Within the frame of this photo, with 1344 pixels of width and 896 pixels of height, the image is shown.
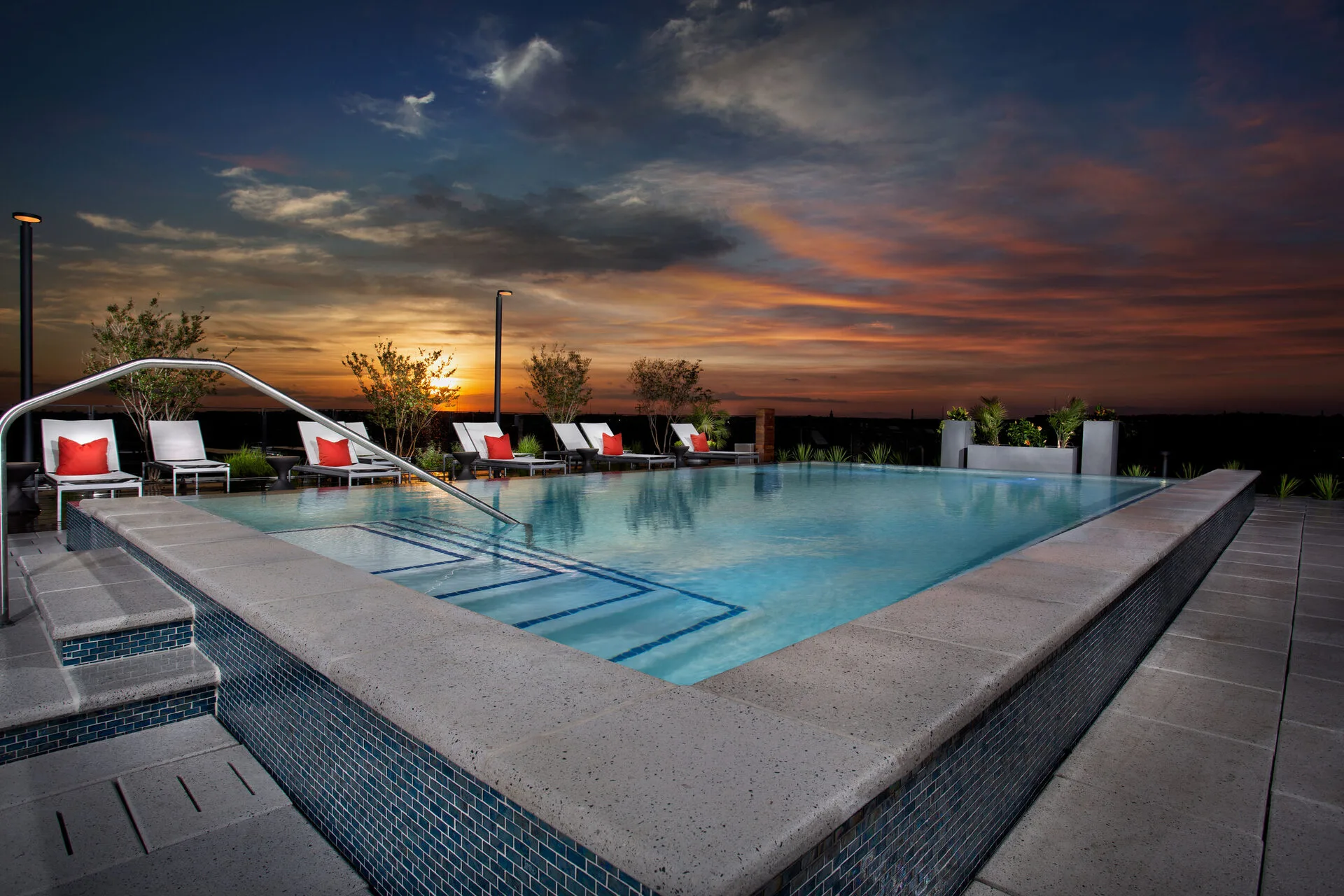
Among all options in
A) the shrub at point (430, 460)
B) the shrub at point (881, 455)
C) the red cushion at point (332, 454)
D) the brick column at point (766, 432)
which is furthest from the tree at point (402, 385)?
the shrub at point (881, 455)

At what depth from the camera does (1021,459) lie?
1164 centimetres

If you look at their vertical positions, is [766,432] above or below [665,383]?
below

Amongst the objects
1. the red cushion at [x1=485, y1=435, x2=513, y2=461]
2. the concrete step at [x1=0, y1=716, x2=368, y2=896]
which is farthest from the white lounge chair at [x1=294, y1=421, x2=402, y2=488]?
the concrete step at [x1=0, y1=716, x2=368, y2=896]

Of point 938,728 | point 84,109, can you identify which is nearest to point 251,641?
point 938,728

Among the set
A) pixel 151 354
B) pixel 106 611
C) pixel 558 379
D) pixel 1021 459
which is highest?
pixel 558 379

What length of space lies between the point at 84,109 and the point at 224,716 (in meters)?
9.24

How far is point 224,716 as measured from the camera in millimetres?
2348

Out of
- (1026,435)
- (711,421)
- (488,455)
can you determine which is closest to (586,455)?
(488,455)

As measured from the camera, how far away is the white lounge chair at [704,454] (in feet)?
39.4

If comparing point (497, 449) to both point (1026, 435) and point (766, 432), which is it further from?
point (1026, 435)

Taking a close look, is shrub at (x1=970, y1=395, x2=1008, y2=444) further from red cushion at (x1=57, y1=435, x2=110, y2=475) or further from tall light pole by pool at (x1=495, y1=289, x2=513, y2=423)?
red cushion at (x1=57, y1=435, x2=110, y2=475)

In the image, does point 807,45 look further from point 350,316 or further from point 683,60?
point 350,316

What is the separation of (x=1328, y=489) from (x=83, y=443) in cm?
1384

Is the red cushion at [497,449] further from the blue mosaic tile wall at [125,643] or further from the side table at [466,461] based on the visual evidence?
the blue mosaic tile wall at [125,643]
